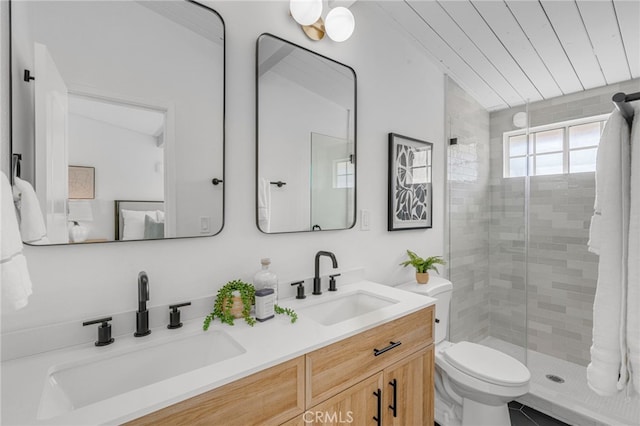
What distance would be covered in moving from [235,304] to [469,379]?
4.25 feet

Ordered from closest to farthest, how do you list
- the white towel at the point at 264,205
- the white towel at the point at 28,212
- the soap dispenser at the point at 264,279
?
the white towel at the point at 28,212 < the soap dispenser at the point at 264,279 < the white towel at the point at 264,205

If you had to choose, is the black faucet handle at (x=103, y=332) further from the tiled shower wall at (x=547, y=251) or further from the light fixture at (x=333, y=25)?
the tiled shower wall at (x=547, y=251)

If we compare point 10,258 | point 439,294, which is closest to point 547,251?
point 439,294

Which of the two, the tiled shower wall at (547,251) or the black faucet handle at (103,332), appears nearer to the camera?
the black faucet handle at (103,332)

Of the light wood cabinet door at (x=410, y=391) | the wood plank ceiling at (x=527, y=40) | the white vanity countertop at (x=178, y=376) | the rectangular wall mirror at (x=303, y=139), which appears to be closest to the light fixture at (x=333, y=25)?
the rectangular wall mirror at (x=303, y=139)

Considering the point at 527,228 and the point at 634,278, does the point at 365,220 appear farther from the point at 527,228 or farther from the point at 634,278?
the point at 527,228

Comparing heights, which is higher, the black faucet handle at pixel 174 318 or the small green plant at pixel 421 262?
the small green plant at pixel 421 262

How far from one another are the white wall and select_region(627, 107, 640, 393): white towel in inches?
46.3

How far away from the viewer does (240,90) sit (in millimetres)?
1351

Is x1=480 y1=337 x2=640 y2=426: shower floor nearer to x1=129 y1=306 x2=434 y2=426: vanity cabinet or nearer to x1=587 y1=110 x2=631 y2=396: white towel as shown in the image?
x1=129 y1=306 x2=434 y2=426: vanity cabinet

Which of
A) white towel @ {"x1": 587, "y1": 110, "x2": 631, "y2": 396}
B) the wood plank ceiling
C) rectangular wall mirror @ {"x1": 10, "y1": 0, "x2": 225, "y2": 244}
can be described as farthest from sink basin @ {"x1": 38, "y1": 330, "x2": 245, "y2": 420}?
the wood plank ceiling

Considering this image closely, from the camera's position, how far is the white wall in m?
1.01

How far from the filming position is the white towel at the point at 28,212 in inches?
36.3

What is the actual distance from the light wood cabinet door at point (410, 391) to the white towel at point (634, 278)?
2.67ft
